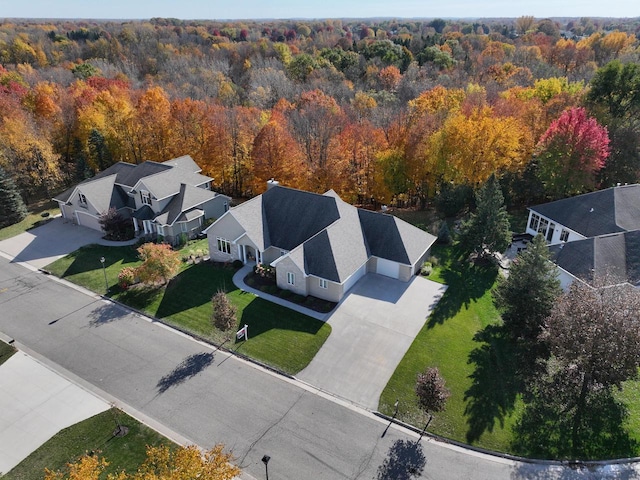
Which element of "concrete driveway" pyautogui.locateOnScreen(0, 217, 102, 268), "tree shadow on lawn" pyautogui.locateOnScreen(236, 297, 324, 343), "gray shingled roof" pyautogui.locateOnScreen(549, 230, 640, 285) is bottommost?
"concrete driveway" pyautogui.locateOnScreen(0, 217, 102, 268)

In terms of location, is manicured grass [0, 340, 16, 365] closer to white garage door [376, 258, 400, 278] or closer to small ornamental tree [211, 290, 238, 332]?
small ornamental tree [211, 290, 238, 332]

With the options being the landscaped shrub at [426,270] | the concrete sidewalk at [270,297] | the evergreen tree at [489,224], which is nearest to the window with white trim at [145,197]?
the concrete sidewalk at [270,297]

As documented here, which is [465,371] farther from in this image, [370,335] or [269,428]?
[269,428]

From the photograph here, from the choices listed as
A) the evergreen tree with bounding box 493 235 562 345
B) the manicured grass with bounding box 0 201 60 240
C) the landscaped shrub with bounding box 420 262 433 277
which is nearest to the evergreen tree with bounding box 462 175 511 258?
the landscaped shrub with bounding box 420 262 433 277

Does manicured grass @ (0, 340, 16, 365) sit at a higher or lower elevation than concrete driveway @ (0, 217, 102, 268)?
higher

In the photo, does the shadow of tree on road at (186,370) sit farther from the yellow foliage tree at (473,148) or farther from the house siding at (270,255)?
the yellow foliage tree at (473,148)

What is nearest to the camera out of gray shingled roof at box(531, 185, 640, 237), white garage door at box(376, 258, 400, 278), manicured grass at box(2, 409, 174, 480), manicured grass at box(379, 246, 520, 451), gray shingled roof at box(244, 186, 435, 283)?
manicured grass at box(2, 409, 174, 480)
